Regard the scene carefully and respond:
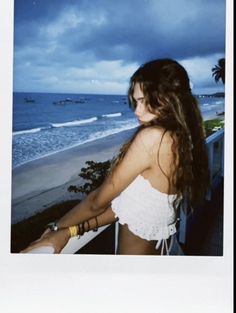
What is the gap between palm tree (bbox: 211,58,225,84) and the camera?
7.71ft

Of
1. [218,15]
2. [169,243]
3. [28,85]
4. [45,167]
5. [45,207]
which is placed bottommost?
[169,243]

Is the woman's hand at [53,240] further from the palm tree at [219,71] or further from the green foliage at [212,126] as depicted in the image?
the palm tree at [219,71]

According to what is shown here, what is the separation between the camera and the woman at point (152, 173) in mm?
2336

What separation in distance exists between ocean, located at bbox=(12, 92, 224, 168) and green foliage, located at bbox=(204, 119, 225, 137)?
0.15 ft

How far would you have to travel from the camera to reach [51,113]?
236 centimetres

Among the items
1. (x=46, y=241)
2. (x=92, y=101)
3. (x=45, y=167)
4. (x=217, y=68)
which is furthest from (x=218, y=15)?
(x=46, y=241)

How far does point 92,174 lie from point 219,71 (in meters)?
0.89

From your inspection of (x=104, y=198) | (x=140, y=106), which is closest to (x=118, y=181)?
(x=104, y=198)

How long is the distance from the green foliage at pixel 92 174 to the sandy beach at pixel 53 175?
2 cm

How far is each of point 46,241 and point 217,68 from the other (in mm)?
1331

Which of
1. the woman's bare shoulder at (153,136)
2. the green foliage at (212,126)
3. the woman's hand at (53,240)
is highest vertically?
the green foliage at (212,126)

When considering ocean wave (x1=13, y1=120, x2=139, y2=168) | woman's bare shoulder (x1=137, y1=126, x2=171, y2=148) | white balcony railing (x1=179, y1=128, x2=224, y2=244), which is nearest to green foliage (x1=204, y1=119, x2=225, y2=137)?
white balcony railing (x1=179, y1=128, x2=224, y2=244)

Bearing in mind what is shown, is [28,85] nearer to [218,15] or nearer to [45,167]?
[45,167]

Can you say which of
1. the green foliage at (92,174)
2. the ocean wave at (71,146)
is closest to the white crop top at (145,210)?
the green foliage at (92,174)
